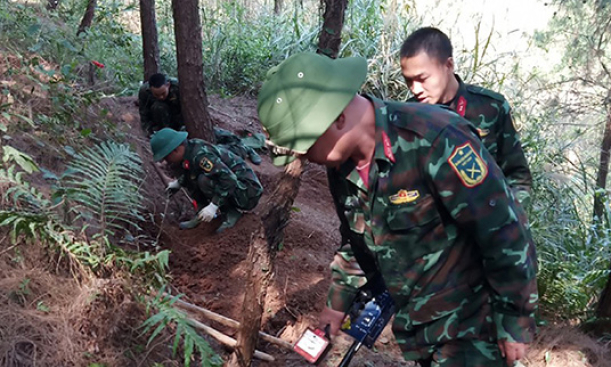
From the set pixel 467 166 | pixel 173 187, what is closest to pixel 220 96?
pixel 173 187

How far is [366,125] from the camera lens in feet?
4.38

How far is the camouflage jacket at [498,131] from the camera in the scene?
215cm

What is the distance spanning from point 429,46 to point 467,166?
1.21m

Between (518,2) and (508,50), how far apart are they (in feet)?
17.8

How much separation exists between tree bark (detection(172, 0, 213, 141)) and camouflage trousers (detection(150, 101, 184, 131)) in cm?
66

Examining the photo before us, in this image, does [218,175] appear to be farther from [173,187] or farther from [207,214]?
[173,187]

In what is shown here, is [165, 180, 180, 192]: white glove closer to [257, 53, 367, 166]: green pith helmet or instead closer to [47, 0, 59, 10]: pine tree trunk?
[257, 53, 367, 166]: green pith helmet

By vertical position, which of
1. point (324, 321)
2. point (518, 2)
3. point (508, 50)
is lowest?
point (324, 321)

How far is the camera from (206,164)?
14.1 ft

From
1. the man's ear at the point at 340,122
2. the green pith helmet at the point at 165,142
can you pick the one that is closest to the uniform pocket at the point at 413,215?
the man's ear at the point at 340,122

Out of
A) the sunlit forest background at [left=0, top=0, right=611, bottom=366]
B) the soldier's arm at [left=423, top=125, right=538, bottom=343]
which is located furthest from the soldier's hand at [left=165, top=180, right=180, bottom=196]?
the soldier's arm at [left=423, top=125, right=538, bottom=343]

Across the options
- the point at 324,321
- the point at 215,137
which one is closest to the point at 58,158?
the point at 215,137

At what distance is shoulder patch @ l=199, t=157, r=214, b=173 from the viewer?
4.27m

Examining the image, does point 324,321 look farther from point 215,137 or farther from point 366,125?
point 215,137
